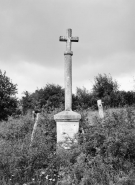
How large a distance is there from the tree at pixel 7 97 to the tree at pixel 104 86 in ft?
29.0

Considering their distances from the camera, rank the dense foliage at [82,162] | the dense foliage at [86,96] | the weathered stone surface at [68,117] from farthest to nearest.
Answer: the dense foliage at [86,96] → the weathered stone surface at [68,117] → the dense foliage at [82,162]

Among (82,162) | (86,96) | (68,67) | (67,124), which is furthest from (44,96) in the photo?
(82,162)

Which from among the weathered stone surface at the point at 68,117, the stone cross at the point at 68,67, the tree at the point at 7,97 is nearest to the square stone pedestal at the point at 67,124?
the weathered stone surface at the point at 68,117

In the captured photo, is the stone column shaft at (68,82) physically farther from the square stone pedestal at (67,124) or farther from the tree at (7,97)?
the tree at (7,97)

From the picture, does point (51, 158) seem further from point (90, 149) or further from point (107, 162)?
point (107, 162)

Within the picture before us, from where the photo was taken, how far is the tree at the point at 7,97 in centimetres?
1632

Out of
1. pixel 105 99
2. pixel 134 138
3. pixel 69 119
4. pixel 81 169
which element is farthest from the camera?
pixel 105 99

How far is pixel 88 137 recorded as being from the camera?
5.05 metres

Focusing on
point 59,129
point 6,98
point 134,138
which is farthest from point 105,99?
point 134,138

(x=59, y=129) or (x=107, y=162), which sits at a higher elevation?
(x=59, y=129)

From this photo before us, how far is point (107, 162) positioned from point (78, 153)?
0.85m

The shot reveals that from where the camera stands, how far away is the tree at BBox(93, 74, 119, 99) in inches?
877

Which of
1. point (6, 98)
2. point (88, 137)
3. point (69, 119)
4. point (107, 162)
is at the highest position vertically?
point (6, 98)

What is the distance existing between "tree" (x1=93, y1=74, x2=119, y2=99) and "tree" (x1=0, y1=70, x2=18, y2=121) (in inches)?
348
